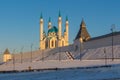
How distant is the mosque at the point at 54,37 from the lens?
137 meters

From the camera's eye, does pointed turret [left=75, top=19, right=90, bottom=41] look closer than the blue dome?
Yes

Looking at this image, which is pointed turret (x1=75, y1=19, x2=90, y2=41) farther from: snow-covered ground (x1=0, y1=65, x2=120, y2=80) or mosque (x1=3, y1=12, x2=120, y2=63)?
snow-covered ground (x1=0, y1=65, x2=120, y2=80)

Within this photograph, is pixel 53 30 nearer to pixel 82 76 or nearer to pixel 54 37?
pixel 54 37

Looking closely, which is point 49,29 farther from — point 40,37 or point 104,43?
point 104,43

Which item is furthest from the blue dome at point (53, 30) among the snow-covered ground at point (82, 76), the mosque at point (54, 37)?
the snow-covered ground at point (82, 76)

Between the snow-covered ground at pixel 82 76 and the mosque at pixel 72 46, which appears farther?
the mosque at pixel 72 46

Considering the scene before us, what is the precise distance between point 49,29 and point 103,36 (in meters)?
54.0

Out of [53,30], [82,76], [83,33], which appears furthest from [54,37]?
[82,76]

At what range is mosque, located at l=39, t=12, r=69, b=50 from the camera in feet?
448

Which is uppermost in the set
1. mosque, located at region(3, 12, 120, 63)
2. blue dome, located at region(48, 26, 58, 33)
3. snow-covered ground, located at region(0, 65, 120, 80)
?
blue dome, located at region(48, 26, 58, 33)

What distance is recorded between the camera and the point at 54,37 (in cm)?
13800

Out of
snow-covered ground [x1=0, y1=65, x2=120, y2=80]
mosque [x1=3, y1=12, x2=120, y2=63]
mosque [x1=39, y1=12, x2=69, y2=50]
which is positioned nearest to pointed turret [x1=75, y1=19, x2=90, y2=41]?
mosque [x1=3, y1=12, x2=120, y2=63]

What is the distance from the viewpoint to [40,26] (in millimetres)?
145375

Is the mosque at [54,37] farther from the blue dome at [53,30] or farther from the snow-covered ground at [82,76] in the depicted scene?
the snow-covered ground at [82,76]
